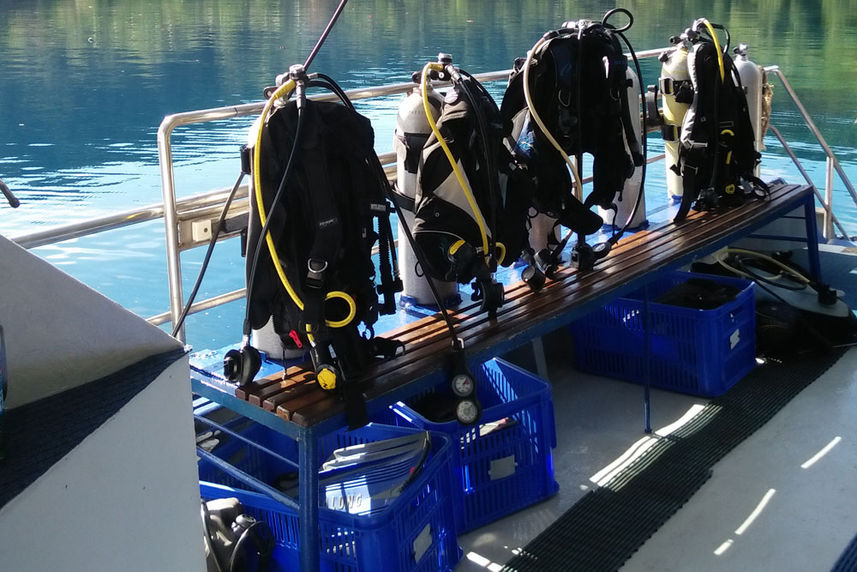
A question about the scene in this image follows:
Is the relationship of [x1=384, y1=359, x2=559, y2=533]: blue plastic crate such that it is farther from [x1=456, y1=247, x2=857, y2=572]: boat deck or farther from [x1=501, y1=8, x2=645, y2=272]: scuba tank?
[x1=501, y1=8, x2=645, y2=272]: scuba tank

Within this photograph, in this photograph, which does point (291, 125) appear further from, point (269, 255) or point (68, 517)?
point (68, 517)

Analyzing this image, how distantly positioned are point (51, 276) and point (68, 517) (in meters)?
0.27

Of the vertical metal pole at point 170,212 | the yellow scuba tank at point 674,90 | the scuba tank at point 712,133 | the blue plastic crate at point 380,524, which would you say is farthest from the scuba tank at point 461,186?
the yellow scuba tank at point 674,90

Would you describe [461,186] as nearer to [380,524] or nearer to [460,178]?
[460,178]

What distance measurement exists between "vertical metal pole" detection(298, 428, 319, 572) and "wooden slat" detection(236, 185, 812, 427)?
5 centimetres

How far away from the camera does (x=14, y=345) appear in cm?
107

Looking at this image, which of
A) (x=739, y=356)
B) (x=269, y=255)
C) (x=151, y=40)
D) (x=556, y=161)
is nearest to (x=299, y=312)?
(x=269, y=255)

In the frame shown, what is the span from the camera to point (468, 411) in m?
2.31

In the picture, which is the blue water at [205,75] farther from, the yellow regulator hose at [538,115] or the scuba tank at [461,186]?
the scuba tank at [461,186]

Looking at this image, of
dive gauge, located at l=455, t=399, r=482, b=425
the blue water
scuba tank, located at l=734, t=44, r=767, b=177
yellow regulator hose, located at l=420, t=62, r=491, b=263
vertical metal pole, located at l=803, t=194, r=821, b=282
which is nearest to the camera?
dive gauge, located at l=455, t=399, r=482, b=425

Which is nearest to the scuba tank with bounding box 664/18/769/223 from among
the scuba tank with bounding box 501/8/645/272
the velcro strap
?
the velcro strap

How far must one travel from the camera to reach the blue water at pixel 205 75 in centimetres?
834

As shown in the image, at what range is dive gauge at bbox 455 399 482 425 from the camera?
230 centimetres

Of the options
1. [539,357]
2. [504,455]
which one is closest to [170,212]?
[504,455]
